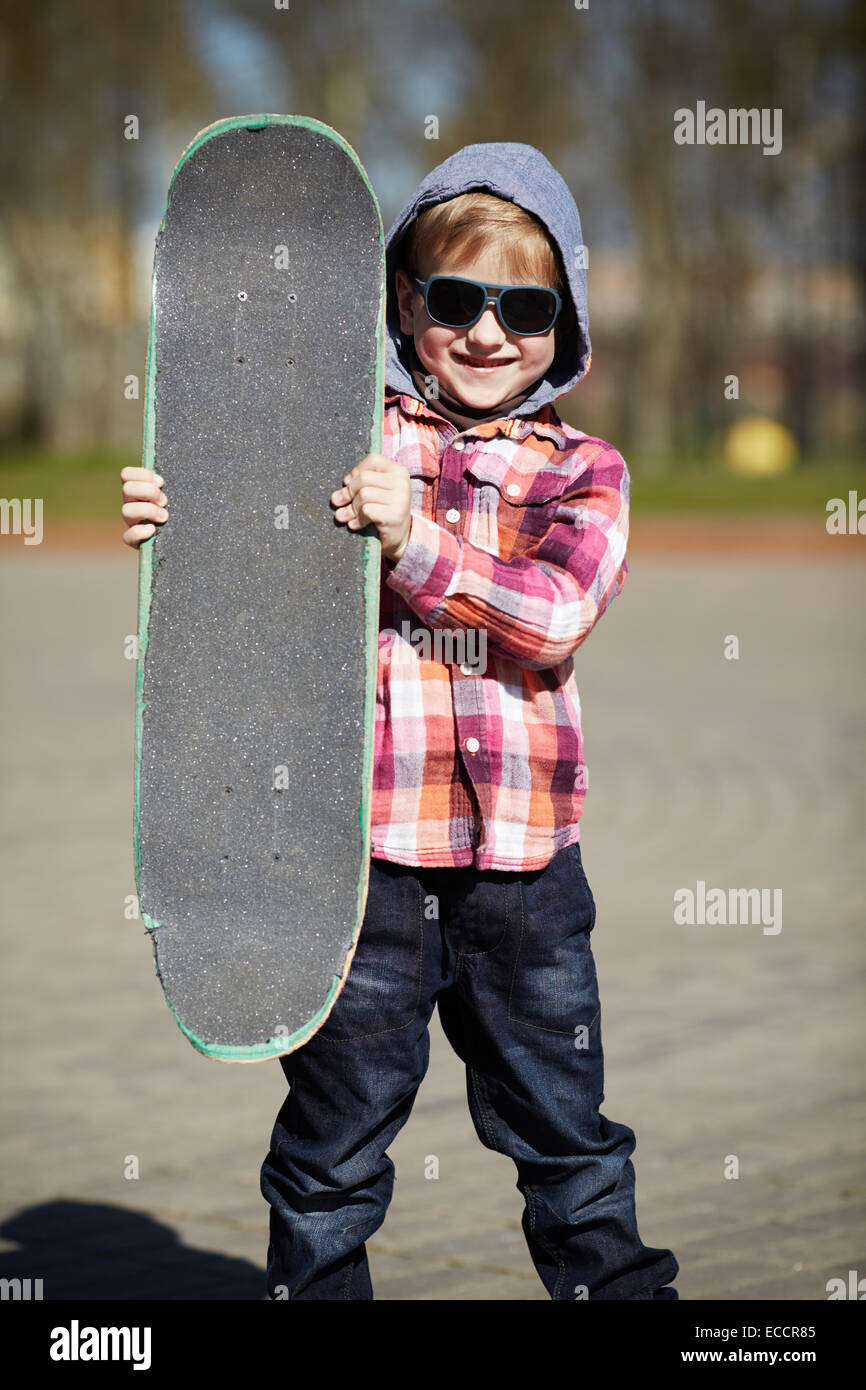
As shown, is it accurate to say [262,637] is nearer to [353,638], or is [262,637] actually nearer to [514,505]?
[353,638]

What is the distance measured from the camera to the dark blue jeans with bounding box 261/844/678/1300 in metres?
2.60

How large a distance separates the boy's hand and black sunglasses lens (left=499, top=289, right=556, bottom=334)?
32cm

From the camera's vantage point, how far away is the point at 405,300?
279cm

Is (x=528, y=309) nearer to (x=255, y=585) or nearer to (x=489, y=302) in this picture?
(x=489, y=302)

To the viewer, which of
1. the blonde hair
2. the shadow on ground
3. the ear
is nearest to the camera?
the blonde hair

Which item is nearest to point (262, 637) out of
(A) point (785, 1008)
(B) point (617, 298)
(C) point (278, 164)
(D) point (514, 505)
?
(D) point (514, 505)

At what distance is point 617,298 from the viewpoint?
227 feet

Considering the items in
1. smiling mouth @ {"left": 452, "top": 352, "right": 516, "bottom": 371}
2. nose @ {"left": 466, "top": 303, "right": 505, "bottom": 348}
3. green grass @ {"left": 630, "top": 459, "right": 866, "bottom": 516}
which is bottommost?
smiling mouth @ {"left": 452, "top": 352, "right": 516, "bottom": 371}

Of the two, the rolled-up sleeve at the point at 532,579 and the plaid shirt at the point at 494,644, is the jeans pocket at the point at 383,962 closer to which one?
the plaid shirt at the point at 494,644

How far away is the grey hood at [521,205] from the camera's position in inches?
104

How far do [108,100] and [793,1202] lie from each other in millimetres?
32719

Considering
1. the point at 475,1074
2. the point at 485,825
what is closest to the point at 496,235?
the point at 485,825

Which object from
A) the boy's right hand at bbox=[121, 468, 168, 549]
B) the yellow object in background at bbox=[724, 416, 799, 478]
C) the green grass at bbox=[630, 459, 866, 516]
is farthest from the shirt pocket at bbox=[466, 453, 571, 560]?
the yellow object in background at bbox=[724, 416, 799, 478]

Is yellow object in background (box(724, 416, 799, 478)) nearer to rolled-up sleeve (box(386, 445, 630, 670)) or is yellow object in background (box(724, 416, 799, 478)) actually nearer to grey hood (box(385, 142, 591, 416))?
grey hood (box(385, 142, 591, 416))
